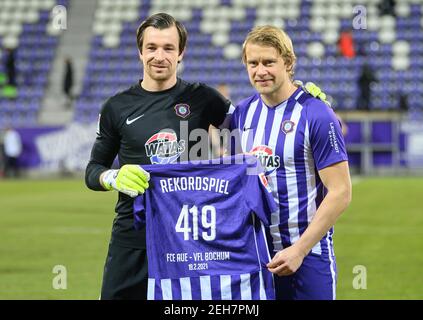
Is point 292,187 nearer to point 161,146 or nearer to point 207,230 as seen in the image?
point 207,230

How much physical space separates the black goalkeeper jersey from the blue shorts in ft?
2.30

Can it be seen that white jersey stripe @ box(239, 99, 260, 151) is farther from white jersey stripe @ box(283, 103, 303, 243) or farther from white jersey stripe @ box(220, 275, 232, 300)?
white jersey stripe @ box(220, 275, 232, 300)

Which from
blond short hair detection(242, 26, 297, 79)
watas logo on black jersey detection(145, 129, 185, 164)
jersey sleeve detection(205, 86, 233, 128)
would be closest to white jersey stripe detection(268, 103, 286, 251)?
blond short hair detection(242, 26, 297, 79)

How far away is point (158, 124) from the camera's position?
141 inches

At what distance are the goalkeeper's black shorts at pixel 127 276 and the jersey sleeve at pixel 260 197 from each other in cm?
65

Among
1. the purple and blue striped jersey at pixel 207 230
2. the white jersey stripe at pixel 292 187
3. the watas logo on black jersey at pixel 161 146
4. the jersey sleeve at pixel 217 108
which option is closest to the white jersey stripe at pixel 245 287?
the purple and blue striped jersey at pixel 207 230

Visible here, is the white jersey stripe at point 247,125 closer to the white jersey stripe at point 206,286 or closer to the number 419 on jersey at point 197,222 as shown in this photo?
the number 419 on jersey at point 197,222

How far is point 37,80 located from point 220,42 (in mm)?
6699

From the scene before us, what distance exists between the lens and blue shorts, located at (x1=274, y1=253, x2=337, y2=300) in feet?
10.9

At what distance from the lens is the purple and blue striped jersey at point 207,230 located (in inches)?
128

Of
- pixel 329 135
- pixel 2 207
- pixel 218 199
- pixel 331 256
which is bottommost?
pixel 2 207

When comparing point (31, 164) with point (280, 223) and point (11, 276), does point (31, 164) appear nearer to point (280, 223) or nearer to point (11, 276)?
point (11, 276)
